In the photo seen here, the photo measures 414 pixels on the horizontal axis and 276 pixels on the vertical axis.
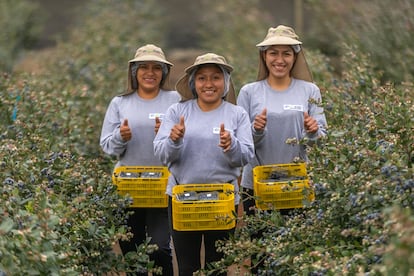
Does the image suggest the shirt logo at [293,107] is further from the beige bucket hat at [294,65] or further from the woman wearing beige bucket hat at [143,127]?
the woman wearing beige bucket hat at [143,127]

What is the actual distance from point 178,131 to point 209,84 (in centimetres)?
40

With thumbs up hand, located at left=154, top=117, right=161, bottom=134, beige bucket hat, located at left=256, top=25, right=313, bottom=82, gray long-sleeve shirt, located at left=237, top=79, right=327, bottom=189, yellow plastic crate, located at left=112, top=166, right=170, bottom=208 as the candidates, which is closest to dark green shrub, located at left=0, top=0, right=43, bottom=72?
thumbs up hand, located at left=154, top=117, right=161, bottom=134

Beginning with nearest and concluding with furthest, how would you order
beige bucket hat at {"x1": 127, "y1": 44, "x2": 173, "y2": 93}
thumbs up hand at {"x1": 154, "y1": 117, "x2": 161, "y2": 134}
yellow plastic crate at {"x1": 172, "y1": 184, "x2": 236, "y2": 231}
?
1. yellow plastic crate at {"x1": 172, "y1": 184, "x2": 236, "y2": 231}
2. thumbs up hand at {"x1": 154, "y1": 117, "x2": 161, "y2": 134}
3. beige bucket hat at {"x1": 127, "y1": 44, "x2": 173, "y2": 93}

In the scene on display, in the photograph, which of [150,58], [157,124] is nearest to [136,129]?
[157,124]

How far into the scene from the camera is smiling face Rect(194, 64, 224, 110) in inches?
224

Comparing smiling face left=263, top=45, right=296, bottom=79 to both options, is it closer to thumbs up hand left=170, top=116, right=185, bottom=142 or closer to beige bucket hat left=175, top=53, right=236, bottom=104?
beige bucket hat left=175, top=53, right=236, bottom=104

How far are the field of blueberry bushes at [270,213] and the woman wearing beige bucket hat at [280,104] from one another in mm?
185

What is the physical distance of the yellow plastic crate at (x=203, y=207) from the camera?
5.30 meters

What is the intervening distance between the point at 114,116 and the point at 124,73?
3926mm

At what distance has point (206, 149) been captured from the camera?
5.57 meters

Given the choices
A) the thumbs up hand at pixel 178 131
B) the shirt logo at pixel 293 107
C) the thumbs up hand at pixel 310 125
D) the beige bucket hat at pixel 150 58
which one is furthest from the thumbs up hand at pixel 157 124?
the thumbs up hand at pixel 310 125

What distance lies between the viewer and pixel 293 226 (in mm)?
4973

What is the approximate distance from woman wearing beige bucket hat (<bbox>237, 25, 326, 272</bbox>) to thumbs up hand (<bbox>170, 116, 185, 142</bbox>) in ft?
1.77

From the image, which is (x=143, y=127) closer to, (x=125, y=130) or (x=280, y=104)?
(x=125, y=130)
